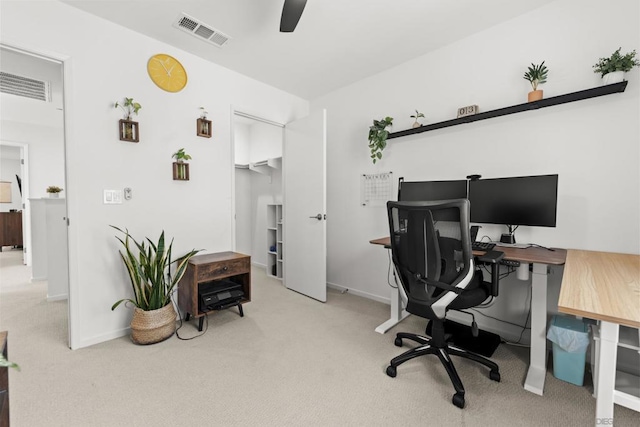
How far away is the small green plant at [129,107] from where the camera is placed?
220 centimetres

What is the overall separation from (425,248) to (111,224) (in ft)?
8.02

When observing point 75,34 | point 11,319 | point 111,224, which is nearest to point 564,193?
point 111,224

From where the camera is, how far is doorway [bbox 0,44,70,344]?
2641mm

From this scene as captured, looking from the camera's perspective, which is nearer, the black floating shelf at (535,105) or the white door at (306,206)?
the black floating shelf at (535,105)

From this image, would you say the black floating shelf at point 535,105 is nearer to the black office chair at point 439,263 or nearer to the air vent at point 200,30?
the black office chair at point 439,263

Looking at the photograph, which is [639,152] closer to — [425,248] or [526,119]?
[526,119]

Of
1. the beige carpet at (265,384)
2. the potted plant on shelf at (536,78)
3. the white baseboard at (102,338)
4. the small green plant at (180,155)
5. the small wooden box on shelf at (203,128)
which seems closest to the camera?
the beige carpet at (265,384)

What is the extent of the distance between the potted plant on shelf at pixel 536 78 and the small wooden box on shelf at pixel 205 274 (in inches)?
108

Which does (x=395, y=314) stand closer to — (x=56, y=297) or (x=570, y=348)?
(x=570, y=348)

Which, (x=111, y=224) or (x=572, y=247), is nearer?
(x=572, y=247)

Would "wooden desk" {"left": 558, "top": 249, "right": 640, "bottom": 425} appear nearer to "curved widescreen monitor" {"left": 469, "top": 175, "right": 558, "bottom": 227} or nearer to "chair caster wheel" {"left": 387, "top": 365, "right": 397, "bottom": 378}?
"curved widescreen monitor" {"left": 469, "top": 175, "right": 558, "bottom": 227}

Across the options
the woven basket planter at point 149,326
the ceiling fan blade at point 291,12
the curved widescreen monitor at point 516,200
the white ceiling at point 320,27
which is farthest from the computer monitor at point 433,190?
the woven basket planter at point 149,326

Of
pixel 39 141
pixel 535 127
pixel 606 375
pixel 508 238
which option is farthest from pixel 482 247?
pixel 39 141

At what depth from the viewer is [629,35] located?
1.70m
